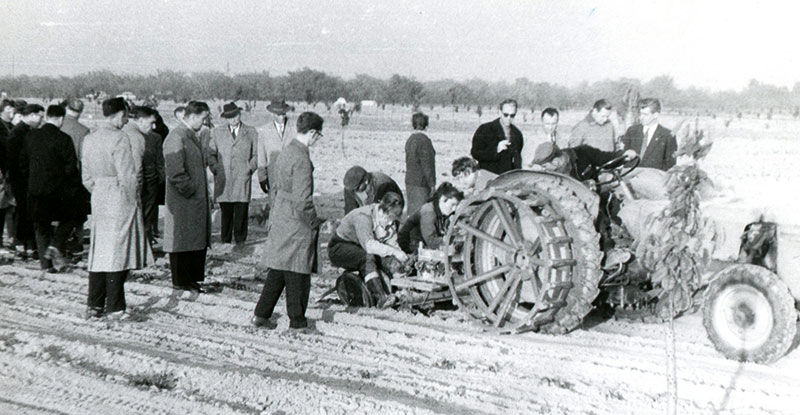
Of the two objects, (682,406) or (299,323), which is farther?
(299,323)

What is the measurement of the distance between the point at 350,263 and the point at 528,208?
221 cm

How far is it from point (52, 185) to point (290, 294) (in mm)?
3913

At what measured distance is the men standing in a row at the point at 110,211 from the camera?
695cm

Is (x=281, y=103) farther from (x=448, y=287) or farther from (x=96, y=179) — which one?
(x=448, y=287)

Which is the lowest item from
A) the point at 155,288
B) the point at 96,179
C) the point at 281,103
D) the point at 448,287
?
the point at 155,288

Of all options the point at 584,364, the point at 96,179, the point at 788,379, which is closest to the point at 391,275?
the point at 584,364

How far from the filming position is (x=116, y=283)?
7.05m

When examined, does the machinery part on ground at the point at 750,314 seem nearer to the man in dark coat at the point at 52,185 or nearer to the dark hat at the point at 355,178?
the dark hat at the point at 355,178

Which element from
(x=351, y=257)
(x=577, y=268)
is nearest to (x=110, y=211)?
(x=351, y=257)

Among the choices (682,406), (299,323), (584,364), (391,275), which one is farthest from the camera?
(391,275)

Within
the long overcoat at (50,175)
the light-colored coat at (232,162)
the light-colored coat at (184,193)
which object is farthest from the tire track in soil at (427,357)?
the light-colored coat at (232,162)

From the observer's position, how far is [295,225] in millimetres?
6559

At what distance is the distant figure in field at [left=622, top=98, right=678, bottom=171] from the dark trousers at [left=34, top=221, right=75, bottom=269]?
6407 millimetres

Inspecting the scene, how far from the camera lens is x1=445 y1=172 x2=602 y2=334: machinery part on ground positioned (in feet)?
19.9
